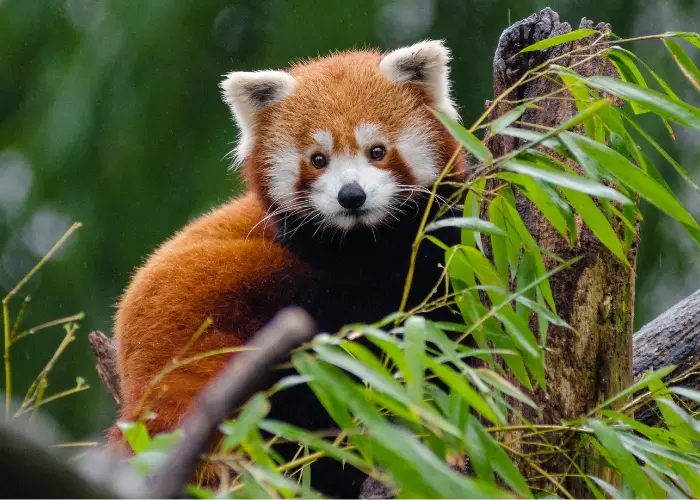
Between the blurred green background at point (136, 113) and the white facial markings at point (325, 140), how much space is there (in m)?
2.72

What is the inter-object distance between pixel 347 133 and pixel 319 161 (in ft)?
0.39

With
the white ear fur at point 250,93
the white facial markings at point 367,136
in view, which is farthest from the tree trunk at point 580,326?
the white ear fur at point 250,93

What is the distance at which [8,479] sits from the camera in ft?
2.57

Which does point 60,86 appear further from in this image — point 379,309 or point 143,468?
point 143,468

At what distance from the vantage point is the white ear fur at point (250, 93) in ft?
8.79

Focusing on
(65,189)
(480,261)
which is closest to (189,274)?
(480,261)

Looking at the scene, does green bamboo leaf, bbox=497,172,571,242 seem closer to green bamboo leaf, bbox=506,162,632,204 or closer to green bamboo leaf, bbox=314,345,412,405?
green bamboo leaf, bbox=506,162,632,204

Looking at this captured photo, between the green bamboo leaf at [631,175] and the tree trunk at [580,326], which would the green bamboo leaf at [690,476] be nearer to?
the tree trunk at [580,326]

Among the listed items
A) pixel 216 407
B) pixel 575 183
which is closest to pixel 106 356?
pixel 575 183

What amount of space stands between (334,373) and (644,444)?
1.98 ft

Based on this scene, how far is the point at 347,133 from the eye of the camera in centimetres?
247

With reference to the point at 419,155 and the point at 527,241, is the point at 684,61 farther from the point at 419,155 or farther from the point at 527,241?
the point at 419,155

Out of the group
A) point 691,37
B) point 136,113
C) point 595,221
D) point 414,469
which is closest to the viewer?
point 414,469

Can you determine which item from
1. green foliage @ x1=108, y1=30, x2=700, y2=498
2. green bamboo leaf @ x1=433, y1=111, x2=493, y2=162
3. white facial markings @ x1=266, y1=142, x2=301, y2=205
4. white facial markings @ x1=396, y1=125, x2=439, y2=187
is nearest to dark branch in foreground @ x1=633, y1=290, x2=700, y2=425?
green foliage @ x1=108, y1=30, x2=700, y2=498
